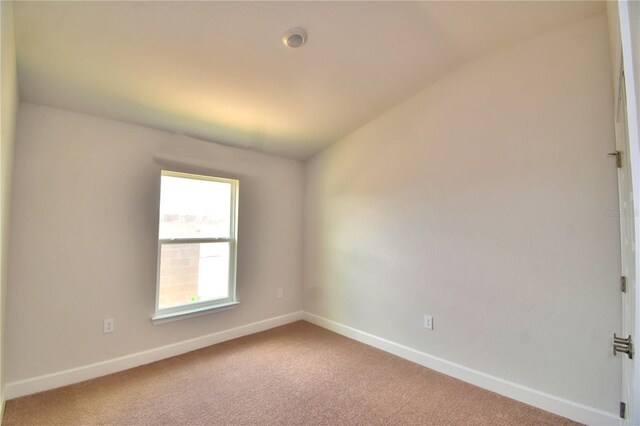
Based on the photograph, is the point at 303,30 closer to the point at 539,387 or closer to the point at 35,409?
the point at 539,387

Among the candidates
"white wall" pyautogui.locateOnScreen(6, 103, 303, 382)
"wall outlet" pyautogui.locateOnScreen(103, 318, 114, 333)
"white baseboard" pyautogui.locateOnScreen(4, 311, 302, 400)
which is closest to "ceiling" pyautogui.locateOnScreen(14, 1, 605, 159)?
"white wall" pyautogui.locateOnScreen(6, 103, 303, 382)

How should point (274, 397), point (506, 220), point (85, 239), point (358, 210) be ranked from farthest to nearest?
point (358, 210) → point (85, 239) → point (506, 220) → point (274, 397)

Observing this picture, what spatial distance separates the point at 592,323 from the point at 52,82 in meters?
4.03

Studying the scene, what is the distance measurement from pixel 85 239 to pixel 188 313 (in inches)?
44.4

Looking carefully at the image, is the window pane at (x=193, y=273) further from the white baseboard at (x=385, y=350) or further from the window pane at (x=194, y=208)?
the white baseboard at (x=385, y=350)

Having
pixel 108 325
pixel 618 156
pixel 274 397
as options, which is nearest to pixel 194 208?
pixel 108 325

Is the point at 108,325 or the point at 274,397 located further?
the point at 108,325

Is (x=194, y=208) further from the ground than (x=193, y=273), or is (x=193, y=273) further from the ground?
(x=194, y=208)

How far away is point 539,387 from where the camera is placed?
2074mm

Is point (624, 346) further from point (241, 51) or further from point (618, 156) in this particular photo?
point (241, 51)

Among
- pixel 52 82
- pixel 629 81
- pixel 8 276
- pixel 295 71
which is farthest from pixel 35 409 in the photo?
pixel 629 81

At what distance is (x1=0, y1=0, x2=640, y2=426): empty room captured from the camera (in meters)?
1.87

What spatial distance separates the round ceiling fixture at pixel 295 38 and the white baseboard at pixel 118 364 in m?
2.88

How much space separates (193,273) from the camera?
10.2 ft
